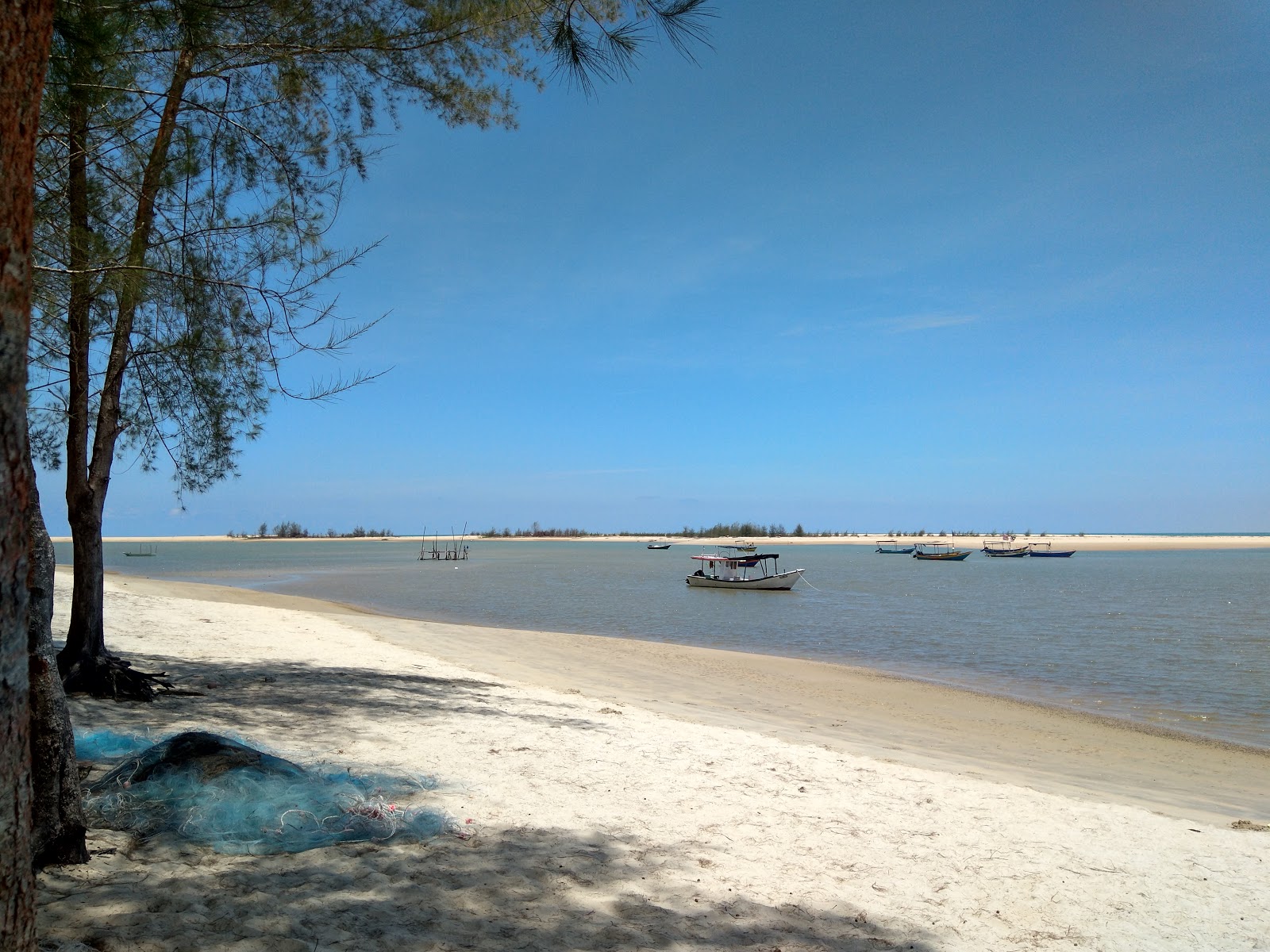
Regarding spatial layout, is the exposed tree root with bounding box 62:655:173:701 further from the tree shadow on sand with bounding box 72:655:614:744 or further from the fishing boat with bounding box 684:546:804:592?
the fishing boat with bounding box 684:546:804:592

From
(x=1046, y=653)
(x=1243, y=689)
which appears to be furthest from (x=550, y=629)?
(x=1243, y=689)

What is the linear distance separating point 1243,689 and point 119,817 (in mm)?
15906

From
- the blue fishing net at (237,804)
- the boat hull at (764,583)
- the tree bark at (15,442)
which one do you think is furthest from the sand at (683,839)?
the boat hull at (764,583)

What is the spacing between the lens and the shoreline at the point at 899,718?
26.0 feet

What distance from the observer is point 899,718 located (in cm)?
1099

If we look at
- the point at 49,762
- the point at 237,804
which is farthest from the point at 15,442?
the point at 237,804

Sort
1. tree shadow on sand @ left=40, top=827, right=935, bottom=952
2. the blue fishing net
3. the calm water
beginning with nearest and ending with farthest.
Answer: tree shadow on sand @ left=40, top=827, right=935, bottom=952, the blue fishing net, the calm water

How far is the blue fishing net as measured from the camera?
420 cm

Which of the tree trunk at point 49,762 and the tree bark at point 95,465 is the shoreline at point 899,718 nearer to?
the tree bark at point 95,465

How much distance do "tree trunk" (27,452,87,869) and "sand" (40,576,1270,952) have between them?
140mm

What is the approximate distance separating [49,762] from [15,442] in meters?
2.43

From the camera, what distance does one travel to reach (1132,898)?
4348mm

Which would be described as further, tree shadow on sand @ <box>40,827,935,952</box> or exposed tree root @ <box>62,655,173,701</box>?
exposed tree root @ <box>62,655,173,701</box>

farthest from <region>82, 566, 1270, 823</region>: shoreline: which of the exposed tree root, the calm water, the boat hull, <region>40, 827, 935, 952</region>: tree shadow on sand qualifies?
the boat hull
